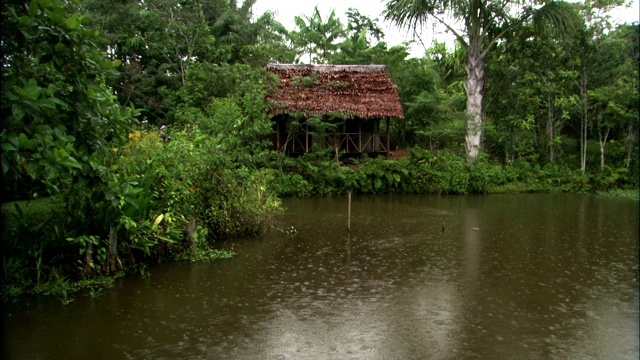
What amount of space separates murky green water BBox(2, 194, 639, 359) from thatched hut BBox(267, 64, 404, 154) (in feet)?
26.4

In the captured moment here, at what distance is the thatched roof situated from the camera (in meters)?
17.9

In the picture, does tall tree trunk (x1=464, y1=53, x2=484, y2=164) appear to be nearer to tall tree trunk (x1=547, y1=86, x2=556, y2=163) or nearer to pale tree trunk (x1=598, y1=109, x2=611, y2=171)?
tall tree trunk (x1=547, y1=86, x2=556, y2=163)

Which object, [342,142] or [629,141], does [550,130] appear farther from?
[342,142]

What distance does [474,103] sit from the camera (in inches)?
787

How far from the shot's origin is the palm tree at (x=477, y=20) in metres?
18.3

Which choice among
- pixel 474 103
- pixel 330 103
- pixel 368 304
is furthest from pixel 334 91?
pixel 368 304

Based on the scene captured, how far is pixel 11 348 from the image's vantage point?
4.84 m

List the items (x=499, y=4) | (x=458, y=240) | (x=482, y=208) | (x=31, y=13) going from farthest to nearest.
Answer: (x=499, y=4)
(x=482, y=208)
(x=458, y=240)
(x=31, y=13)

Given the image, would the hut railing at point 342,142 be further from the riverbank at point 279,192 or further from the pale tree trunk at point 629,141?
the pale tree trunk at point 629,141

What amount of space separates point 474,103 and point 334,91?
558 centimetres

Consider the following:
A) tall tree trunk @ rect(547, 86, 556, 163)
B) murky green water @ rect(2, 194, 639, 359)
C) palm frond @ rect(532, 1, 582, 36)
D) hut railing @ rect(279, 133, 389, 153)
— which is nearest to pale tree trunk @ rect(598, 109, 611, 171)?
tall tree trunk @ rect(547, 86, 556, 163)

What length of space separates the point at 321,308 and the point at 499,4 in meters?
16.6

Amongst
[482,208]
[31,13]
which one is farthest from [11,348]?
[482,208]

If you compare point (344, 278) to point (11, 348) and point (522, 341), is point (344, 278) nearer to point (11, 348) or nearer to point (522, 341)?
point (522, 341)
